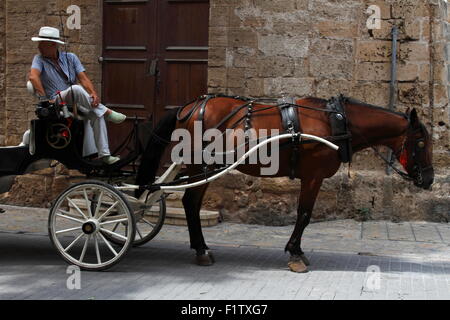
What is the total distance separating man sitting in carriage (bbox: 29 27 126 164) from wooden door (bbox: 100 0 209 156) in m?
2.67

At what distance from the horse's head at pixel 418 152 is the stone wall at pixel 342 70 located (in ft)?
8.35

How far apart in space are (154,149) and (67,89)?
3.09 ft

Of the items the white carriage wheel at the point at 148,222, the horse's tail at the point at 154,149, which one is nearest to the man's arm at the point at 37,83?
the horse's tail at the point at 154,149

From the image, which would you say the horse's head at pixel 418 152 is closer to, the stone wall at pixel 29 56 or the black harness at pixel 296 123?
the black harness at pixel 296 123

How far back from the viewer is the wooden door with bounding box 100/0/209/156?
30.1 feet

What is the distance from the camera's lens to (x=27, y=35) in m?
9.63

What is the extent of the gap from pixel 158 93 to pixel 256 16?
5.46 feet

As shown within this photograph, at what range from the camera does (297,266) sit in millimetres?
6117

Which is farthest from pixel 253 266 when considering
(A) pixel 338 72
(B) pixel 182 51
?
(B) pixel 182 51

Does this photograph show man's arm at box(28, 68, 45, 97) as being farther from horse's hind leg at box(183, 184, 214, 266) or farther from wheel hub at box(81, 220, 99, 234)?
horse's hind leg at box(183, 184, 214, 266)

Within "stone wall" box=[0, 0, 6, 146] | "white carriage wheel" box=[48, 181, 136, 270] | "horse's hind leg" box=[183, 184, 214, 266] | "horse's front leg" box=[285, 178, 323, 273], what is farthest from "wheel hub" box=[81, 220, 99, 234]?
"stone wall" box=[0, 0, 6, 146]

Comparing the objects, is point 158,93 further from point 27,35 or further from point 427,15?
point 427,15
